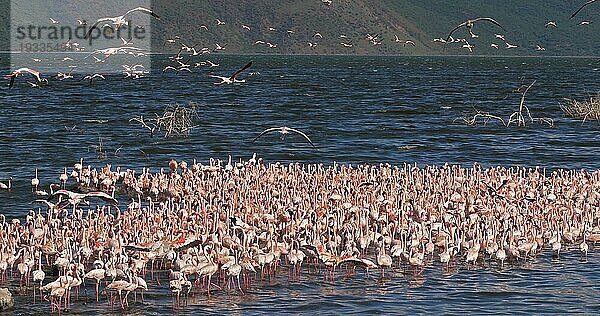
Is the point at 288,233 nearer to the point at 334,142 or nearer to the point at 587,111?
the point at 334,142

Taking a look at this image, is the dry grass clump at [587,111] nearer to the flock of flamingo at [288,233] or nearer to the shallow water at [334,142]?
the shallow water at [334,142]

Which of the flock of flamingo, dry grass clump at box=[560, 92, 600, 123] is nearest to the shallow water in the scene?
the flock of flamingo

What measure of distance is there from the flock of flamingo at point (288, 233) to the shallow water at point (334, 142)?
409 millimetres

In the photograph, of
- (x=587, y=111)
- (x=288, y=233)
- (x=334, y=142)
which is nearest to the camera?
(x=288, y=233)

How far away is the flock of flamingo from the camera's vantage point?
19422 mm

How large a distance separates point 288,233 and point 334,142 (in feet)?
89.0

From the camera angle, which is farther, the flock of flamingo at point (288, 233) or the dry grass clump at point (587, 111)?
the dry grass clump at point (587, 111)

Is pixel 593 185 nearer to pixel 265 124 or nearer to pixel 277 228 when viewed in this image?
pixel 277 228

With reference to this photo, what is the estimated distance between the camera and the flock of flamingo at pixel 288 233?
19422mm

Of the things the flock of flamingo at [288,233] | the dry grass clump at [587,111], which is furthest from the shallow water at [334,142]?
the dry grass clump at [587,111]

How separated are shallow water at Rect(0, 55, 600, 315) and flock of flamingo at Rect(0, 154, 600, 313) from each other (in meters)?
0.41

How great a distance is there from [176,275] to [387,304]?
3564 millimetres

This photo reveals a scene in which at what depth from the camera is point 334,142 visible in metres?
49.0

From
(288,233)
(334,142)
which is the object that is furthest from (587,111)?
(288,233)
